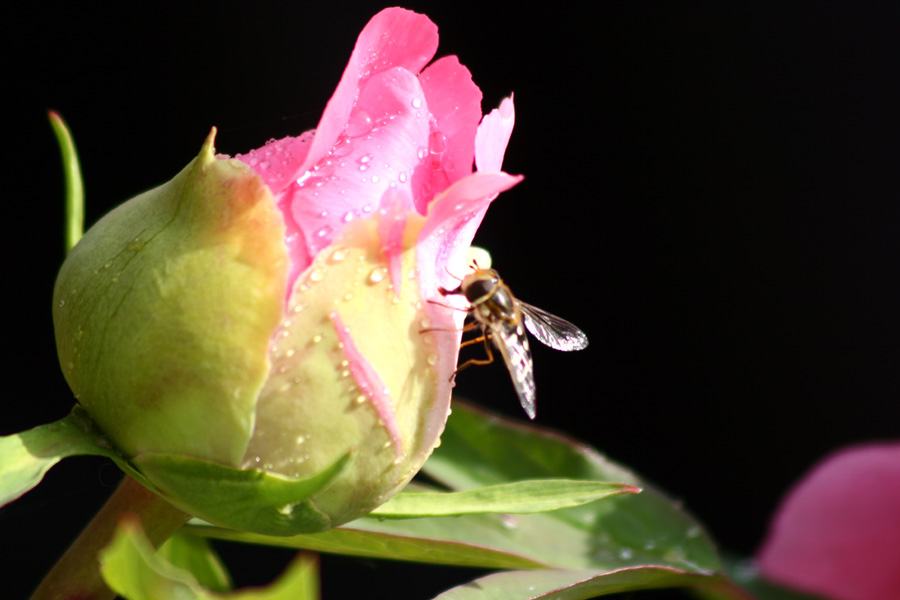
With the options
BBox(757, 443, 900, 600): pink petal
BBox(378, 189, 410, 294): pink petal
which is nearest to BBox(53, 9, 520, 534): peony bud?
BBox(378, 189, 410, 294): pink petal

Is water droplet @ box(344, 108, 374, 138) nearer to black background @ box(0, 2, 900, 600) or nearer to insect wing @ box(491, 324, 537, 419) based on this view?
insect wing @ box(491, 324, 537, 419)

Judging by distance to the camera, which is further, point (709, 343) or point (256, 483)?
point (709, 343)

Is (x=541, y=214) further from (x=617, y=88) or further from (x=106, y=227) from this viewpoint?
(x=106, y=227)

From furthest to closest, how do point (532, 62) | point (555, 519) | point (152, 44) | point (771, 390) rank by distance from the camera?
point (771, 390) → point (532, 62) → point (152, 44) → point (555, 519)

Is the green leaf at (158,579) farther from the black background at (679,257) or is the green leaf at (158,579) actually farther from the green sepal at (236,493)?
the black background at (679,257)

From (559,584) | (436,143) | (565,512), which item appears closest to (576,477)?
(565,512)

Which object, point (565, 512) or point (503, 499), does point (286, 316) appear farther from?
point (565, 512)

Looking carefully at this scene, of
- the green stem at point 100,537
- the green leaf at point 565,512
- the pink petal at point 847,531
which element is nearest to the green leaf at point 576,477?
the green leaf at point 565,512

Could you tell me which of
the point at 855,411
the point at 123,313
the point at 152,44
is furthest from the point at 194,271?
the point at 855,411
